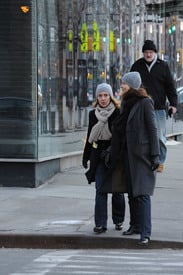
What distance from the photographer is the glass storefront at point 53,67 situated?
34.7ft

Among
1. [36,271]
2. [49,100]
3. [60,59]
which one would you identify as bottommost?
[36,271]

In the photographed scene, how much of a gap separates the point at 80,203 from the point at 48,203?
0.45 meters

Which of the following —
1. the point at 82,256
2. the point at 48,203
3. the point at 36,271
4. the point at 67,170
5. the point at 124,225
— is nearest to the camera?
the point at 36,271

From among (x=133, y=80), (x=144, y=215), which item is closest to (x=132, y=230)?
(x=144, y=215)

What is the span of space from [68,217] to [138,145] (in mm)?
1848

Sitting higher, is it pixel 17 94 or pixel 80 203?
pixel 17 94

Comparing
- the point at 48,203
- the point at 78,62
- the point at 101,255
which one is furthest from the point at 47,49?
the point at 101,255

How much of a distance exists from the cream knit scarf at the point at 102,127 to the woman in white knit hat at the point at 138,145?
274mm

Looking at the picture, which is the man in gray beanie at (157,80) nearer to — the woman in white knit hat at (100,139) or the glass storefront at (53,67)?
the glass storefront at (53,67)

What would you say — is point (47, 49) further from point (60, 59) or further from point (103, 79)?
point (103, 79)

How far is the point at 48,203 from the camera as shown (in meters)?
9.42

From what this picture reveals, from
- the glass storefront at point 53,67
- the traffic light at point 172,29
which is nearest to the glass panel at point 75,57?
the glass storefront at point 53,67

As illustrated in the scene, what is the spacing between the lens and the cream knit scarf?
7586 mm

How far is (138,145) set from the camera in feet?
23.5
